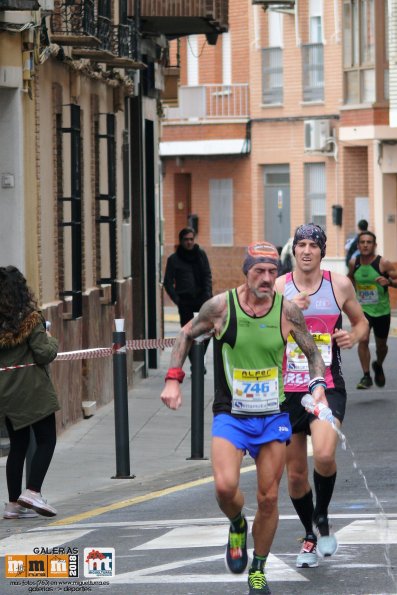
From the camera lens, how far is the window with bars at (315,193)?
46469 millimetres

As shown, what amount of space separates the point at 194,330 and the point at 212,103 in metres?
39.3

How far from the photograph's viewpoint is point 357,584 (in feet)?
31.3

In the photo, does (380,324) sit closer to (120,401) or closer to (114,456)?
(114,456)

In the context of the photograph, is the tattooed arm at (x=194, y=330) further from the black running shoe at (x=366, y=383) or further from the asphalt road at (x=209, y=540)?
the black running shoe at (x=366, y=383)

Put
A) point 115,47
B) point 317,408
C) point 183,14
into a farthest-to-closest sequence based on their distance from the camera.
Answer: point 183,14, point 115,47, point 317,408

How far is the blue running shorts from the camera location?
9.63m

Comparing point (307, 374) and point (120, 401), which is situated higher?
point (307, 374)

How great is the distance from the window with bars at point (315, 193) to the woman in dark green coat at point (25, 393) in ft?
111

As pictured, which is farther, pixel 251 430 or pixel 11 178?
pixel 11 178

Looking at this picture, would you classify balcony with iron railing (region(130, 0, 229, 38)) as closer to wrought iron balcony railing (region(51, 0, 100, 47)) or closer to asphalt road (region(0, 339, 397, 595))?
wrought iron balcony railing (region(51, 0, 100, 47))

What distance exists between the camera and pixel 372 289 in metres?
21.4

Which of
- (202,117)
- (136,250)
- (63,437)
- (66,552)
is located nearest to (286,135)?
(202,117)

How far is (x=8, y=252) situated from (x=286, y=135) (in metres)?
31.0

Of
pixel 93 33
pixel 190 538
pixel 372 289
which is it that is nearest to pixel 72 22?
pixel 93 33
